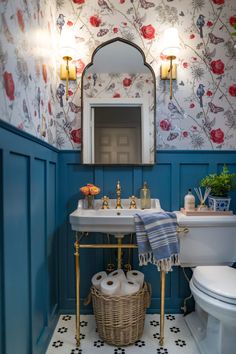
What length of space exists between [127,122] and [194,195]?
2.49 feet

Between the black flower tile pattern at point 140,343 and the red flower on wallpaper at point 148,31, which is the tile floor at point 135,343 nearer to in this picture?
the black flower tile pattern at point 140,343

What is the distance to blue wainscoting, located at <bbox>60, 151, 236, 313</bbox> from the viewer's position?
6.13 feet

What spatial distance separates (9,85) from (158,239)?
3.54 ft

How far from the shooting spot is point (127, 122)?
1840 millimetres

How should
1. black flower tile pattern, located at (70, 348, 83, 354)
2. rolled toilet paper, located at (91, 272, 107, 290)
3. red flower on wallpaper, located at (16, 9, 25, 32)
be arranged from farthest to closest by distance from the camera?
rolled toilet paper, located at (91, 272, 107, 290) → black flower tile pattern, located at (70, 348, 83, 354) → red flower on wallpaper, located at (16, 9, 25, 32)

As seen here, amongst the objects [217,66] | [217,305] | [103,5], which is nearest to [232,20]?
[217,66]

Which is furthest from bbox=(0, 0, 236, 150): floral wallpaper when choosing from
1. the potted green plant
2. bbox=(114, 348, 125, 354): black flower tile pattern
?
bbox=(114, 348, 125, 354): black flower tile pattern

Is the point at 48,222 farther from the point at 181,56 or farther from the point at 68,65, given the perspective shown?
the point at 181,56

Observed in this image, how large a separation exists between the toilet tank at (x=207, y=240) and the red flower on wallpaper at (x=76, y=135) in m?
0.94

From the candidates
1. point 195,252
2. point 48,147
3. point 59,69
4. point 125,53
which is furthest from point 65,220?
point 125,53

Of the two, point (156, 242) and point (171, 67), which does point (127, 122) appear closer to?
point (171, 67)

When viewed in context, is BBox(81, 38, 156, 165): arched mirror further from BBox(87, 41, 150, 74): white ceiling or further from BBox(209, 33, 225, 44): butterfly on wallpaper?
BBox(209, 33, 225, 44): butterfly on wallpaper

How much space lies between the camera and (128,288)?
61.1 inches

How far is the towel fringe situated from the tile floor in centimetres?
53
